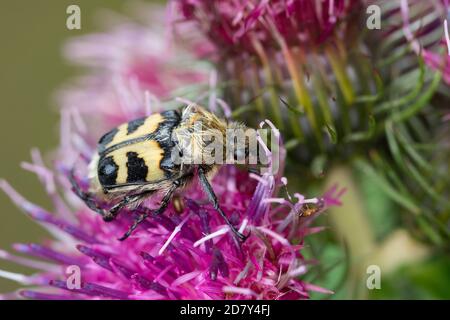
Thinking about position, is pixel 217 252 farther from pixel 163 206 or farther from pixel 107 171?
pixel 107 171

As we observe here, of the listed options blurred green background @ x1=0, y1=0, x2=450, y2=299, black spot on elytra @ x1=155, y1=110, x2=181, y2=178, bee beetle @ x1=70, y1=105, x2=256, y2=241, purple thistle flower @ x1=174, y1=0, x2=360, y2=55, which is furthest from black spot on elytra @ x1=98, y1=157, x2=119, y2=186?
blurred green background @ x1=0, y1=0, x2=450, y2=299

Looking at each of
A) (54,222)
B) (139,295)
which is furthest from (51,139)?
(139,295)

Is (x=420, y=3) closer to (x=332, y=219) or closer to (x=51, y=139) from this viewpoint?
(x=332, y=219)

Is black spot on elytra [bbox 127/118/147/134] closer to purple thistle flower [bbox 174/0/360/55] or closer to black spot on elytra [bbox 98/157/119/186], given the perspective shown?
black spot on elytra [bbox 98/157/119/186]

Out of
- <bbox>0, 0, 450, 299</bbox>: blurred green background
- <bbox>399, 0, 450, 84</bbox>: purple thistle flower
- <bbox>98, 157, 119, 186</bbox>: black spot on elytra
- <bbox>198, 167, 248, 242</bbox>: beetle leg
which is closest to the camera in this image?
<bbox>198, 167, 248, 242</bbox>: beetle leg

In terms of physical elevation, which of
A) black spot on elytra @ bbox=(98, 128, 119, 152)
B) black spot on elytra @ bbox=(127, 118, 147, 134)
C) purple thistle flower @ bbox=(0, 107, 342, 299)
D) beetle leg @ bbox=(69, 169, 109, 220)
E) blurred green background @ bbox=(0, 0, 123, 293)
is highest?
blurred green background @ bbox=(0, 0, 123, 293)

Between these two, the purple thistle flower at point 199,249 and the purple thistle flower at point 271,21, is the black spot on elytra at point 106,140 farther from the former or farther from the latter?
the purple thistle flower at point 271,21

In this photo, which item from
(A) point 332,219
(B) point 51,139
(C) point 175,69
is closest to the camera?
(A) point 332,219

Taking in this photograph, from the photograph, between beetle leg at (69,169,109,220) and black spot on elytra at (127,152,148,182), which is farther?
beetle leg at (69,169,109,220)
